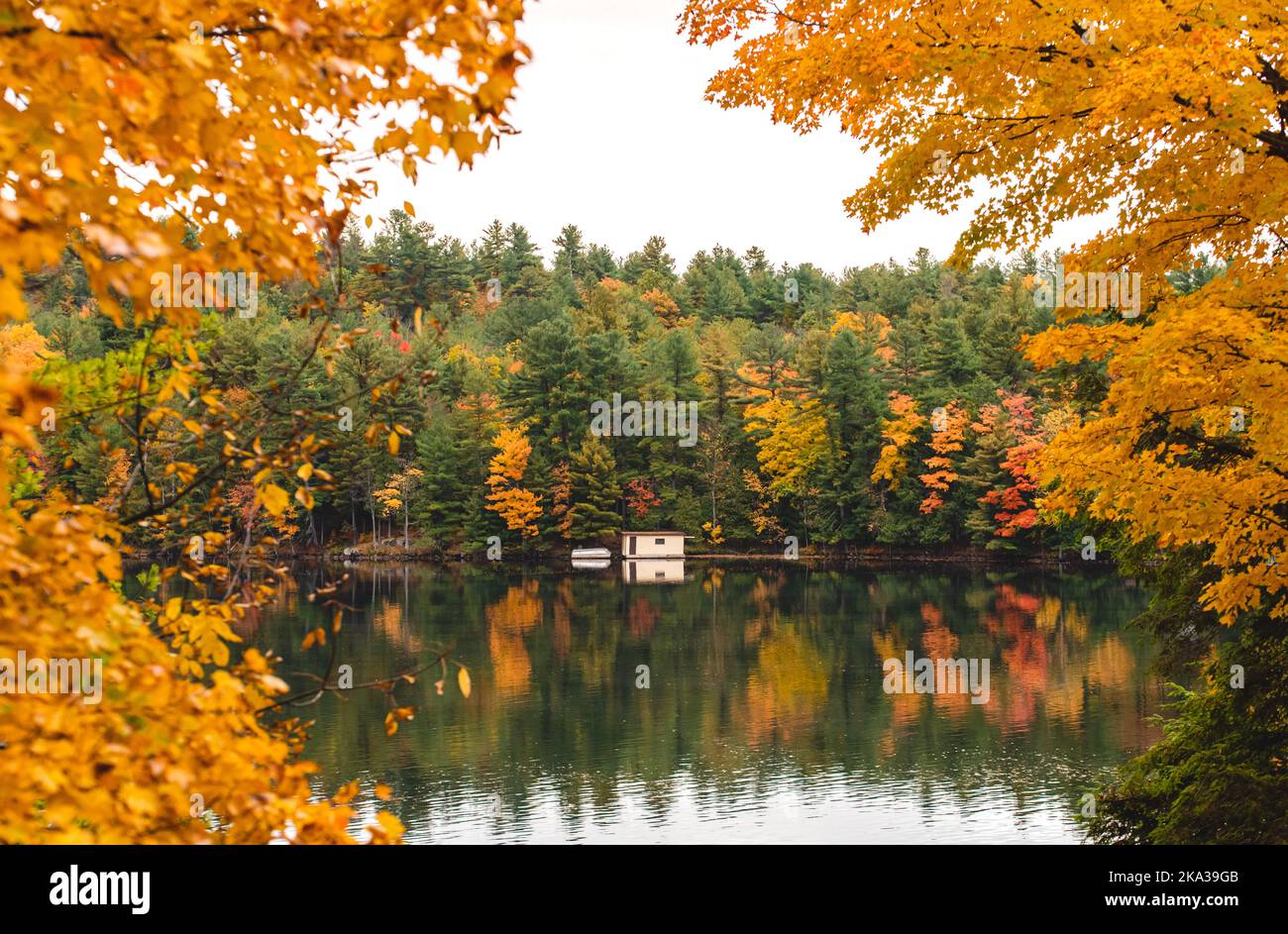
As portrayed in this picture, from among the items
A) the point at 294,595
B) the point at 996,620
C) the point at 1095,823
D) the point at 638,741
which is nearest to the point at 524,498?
the point at 294,595

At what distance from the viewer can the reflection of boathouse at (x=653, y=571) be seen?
165 ft

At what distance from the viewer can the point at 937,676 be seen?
2741 centimetres

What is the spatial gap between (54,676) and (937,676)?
25534 millimetres

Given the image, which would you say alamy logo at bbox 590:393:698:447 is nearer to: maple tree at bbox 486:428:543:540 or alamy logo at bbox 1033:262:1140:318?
maple tree at bbox 486:428:543:540

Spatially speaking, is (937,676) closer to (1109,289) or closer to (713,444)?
(1109,289)

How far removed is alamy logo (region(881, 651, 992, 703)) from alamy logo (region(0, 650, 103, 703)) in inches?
872

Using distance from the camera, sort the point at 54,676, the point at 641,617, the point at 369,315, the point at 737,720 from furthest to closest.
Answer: the point at 641,617
the point at 737,720
the point at 54,676
the point at 369,315

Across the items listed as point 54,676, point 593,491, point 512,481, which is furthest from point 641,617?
point 54,676

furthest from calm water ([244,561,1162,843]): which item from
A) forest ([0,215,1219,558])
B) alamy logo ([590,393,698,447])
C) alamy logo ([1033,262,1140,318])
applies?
alamy logo ([590,393,698,447])

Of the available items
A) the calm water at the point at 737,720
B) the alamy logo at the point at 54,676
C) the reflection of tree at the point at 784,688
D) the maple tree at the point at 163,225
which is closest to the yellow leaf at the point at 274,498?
the maple tree at the point at 163,225
